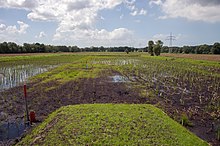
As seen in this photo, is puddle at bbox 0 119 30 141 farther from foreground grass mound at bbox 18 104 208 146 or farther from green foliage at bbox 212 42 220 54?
green foliage at bbox 212 42 220 54

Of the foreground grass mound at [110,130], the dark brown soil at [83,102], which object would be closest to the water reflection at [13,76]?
the dark brown soil at [83,102]

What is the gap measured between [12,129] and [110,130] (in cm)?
417

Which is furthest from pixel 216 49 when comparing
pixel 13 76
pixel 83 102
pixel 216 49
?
pixel 83 102

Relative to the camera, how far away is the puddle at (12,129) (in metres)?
6.98

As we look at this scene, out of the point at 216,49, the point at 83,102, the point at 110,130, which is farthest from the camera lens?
the point at 216,49

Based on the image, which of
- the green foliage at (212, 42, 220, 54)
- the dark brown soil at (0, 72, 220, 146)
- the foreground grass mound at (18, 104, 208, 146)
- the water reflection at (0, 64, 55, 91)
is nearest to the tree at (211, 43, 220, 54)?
the green foliage at (212, 42, 220, 54)

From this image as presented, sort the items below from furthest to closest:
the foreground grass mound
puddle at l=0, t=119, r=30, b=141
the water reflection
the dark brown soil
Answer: the water reflection, the dark brown soil, puddle at l=0, t=119, r=30, b=141, the foreground grass mound

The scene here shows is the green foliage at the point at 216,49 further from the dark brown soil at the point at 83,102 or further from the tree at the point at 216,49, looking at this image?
the dark brown soil at the point at 83,102

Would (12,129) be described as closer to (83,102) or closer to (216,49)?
(83,102)

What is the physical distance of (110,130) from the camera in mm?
6469

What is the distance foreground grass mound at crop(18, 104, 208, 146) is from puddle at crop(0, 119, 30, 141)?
0.69 meters

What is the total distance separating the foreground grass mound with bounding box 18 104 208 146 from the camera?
5820 millimetres

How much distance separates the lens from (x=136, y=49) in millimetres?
147375

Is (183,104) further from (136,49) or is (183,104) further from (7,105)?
(136,49)
